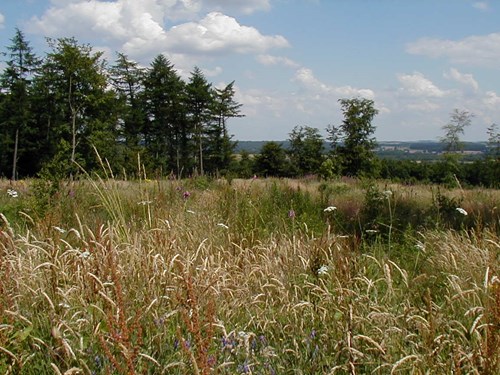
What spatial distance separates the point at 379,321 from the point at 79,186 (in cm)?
606

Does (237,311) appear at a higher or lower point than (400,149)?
lower

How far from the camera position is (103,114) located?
35500 millimetres

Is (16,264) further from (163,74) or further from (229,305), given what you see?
(163,74)

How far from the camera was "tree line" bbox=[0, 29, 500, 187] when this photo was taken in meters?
31.2

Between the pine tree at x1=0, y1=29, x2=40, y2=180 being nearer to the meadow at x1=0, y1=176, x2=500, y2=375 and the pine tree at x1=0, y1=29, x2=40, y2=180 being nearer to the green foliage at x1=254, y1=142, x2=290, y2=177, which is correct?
the green foliage at x1=254, y1=142, x2=290, y2=177

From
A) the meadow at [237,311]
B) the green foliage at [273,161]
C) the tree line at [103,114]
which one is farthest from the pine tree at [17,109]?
the meadow at [237,311]

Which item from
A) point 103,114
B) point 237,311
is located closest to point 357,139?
point 103,114

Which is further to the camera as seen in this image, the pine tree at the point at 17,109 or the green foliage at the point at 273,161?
the green foliage at the point at 273,161

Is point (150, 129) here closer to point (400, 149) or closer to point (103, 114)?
point (103, 114)

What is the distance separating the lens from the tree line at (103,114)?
3164 cm

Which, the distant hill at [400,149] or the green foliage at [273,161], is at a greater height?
the distant hill at [400,149]

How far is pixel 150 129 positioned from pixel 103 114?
423 inches

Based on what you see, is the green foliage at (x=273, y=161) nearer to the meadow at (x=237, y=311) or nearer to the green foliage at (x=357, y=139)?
the green foliage at (x=357, y=139)

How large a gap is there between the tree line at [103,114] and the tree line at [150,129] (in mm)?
85
